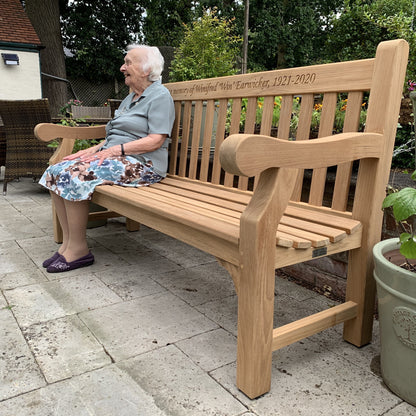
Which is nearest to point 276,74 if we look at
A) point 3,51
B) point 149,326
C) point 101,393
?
point 149,326

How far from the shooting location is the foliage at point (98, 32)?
17.5 metres

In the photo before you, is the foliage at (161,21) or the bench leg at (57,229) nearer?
the bench leg at (57,229)

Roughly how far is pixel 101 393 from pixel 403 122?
10.3 ft

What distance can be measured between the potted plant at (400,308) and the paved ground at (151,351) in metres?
0.09

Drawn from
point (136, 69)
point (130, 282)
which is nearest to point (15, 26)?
point (136, 69)

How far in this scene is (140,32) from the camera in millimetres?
18719

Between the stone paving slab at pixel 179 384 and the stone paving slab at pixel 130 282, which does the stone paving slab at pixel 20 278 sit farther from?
the stone paving slab at pixel 179 384

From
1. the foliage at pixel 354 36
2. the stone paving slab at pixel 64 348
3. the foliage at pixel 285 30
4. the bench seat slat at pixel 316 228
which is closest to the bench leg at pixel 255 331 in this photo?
the bench seat slat at pixel 316 228

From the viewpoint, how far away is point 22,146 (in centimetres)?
508

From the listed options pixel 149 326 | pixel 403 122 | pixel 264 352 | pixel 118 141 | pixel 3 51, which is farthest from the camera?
pixel 3 51

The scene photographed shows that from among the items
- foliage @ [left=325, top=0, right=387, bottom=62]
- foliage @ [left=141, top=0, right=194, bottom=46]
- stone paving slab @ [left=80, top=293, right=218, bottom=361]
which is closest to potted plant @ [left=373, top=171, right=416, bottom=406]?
stone paving slab @ [left=80, top=293, right=218, bottom=361]

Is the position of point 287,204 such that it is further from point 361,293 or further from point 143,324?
point 143,324

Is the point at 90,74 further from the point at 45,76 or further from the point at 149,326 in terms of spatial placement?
the point at 149,326

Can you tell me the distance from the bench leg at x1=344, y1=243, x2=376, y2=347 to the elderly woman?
1430 mm
